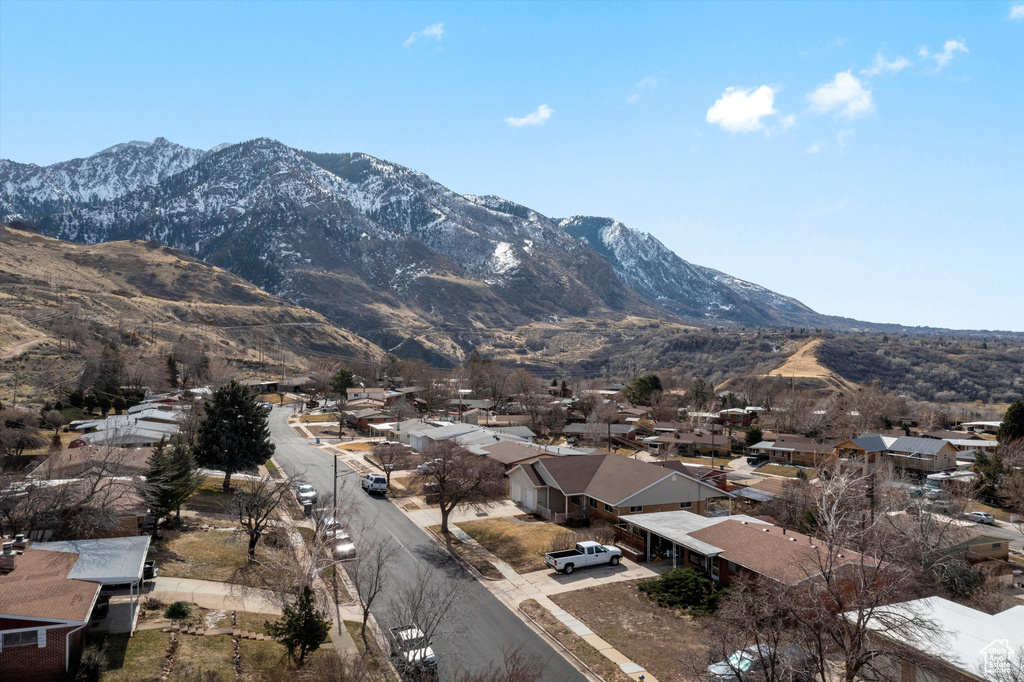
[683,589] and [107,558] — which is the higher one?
[107,558]

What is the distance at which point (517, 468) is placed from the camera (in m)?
47.9

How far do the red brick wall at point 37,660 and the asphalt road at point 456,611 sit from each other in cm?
1132

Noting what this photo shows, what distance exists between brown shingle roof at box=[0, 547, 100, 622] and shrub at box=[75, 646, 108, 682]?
1.12 m

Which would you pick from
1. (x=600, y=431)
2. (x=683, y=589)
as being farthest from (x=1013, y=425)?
(x=683, y=589)

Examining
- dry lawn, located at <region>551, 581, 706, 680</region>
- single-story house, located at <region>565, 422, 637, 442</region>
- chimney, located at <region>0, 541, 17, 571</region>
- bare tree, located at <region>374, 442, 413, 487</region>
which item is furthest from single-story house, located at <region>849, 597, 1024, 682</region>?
single-story house, located at <region>565, 422, 637, 442</region>

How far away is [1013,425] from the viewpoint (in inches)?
2827

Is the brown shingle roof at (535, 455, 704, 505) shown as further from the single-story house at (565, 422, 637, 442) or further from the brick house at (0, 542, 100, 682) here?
the single-story house at (565, 422, 637, 442)

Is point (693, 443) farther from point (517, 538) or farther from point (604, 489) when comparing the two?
point (517, 538)

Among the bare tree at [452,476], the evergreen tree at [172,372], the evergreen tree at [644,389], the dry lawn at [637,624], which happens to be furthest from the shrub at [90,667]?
the evergreen tree at [644,389]

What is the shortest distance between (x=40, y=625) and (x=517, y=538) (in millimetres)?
25008

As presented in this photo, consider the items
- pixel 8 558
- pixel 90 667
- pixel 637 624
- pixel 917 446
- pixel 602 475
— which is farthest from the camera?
pixel 917 446

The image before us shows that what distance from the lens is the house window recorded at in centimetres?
1814

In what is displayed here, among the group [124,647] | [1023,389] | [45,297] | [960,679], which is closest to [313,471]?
[124,647]

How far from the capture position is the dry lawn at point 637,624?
23.3m
